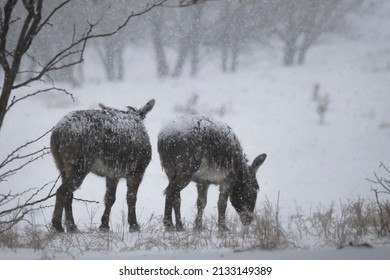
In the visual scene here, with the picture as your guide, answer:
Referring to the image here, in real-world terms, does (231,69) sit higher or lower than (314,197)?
higher

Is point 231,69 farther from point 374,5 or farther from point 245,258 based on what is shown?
point 245,258

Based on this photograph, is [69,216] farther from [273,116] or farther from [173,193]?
[273,116]

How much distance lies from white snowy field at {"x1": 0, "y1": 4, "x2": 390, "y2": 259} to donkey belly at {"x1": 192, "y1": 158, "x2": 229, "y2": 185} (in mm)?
1452

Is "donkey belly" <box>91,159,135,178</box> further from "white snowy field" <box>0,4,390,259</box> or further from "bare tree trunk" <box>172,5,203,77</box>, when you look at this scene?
"bare tree trunk" <box>172,5,203,77</box>

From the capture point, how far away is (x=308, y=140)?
16594 millimetres

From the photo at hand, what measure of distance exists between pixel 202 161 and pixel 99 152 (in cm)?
148

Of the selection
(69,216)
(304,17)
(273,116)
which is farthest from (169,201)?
(304,17)

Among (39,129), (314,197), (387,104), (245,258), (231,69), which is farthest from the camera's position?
(231,69)

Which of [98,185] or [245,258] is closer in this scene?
[245,258]

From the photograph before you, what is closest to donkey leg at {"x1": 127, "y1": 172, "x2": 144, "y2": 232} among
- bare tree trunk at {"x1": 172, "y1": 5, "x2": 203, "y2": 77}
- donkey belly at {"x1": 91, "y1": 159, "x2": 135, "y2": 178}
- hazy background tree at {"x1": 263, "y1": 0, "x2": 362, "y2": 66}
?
donkey belly at {"x1": 91, "y1": 159, "x2": 135, "y2": 178}

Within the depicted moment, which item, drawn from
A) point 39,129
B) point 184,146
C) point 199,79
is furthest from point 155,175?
point 199,79

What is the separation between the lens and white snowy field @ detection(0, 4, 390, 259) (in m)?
12.0

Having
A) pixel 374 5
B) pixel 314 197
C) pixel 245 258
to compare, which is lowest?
pixel 314 197
